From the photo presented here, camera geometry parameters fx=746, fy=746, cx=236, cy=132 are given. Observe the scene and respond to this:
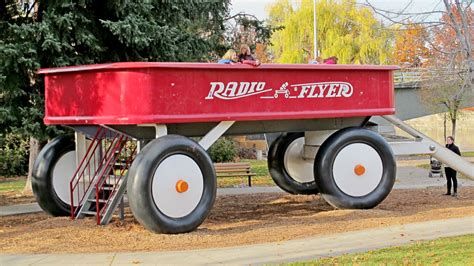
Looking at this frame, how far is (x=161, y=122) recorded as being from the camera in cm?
1091

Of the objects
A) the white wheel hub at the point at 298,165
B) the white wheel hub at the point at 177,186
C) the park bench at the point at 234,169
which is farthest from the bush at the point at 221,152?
the white wheel hub at the point at 177,186

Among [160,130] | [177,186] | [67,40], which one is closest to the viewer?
[177,186]

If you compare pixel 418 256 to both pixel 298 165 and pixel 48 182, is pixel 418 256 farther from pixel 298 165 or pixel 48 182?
pixel 48 182

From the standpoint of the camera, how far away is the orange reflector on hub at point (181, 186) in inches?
429

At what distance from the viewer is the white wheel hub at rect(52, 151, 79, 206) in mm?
12977

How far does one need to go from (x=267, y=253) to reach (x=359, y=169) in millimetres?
4230

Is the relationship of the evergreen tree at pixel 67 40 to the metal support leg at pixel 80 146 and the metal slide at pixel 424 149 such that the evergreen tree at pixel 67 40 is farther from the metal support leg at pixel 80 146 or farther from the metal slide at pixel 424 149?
the metal slide at pixel 424 149

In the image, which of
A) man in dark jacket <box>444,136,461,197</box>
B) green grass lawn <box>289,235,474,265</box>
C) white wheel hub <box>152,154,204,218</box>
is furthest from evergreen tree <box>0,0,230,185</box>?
green grass lawn <box>289,235,474,265</box>

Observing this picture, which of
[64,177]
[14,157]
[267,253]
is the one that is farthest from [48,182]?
[14,157]

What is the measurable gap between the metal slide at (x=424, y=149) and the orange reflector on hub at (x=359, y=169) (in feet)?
3.06

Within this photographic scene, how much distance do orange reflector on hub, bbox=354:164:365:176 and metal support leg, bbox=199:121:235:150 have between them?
8.28 feet

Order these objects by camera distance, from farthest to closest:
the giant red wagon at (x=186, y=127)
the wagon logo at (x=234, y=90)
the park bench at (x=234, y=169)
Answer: the park bench at (x=234, y=169)
the wagon logo at (x=234, y=90)
the giant red wagon at (x=186, y=127)

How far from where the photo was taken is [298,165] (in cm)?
1514

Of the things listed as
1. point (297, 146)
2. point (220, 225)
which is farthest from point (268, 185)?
point (220, 225)
